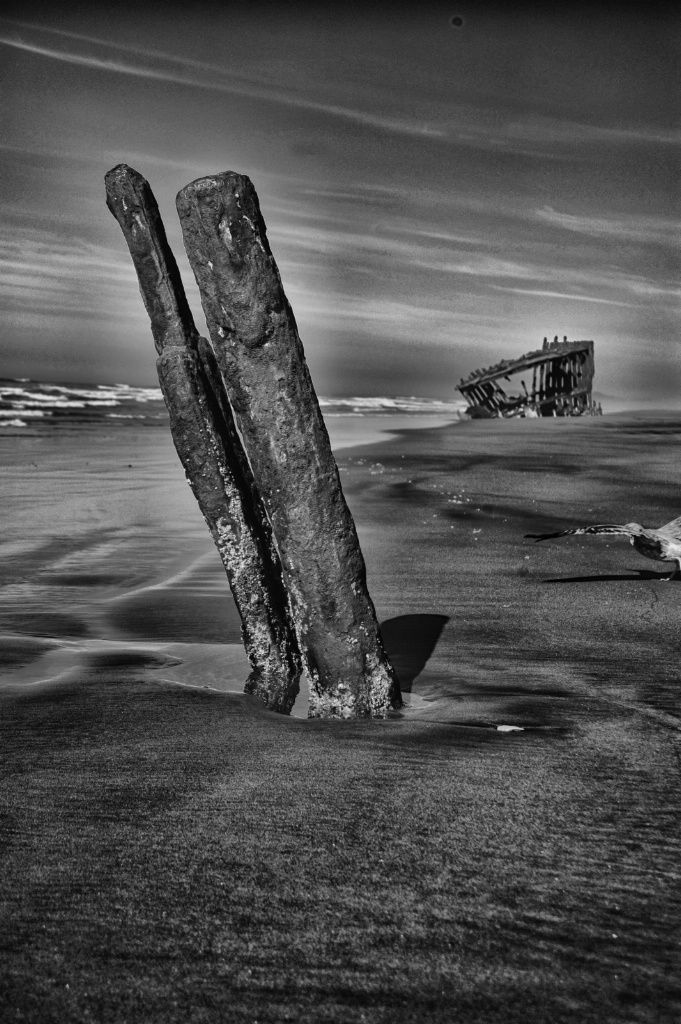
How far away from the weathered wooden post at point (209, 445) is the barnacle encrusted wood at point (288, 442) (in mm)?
364

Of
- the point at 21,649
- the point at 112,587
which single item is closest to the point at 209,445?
the point at 21,649

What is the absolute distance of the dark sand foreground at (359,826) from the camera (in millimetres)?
1284

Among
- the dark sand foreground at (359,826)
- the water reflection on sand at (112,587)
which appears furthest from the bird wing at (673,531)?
the water reflection on sand at (112,587)

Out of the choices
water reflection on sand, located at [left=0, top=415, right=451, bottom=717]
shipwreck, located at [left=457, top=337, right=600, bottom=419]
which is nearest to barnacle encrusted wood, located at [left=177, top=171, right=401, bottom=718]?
water reflection on sand, located at [left=0, top=415, right=451, bottom=717]

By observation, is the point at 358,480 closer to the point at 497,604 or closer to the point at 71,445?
the point at 497,604

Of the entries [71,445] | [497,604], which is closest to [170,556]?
[497,604]

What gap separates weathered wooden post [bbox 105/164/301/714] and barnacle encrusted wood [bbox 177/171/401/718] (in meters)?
0.36

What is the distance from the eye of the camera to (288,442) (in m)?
2.66

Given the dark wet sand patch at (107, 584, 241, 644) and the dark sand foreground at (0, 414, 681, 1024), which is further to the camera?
the dark wet sand patch at (107, 584, 241, 644)

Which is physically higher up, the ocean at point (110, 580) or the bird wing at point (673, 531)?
the bird wing at point (673, 531)

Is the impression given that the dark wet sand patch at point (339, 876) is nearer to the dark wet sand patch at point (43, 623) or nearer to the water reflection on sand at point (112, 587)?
the water reflection on sand at point (112, 587)

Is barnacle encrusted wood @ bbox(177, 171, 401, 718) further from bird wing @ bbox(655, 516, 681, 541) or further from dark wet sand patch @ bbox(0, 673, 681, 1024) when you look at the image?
bird wing @ bbox(655, 516, 681, 541)

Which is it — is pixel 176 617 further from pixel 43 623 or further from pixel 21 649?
pixel 21 649

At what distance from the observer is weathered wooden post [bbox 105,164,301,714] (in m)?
2.99
